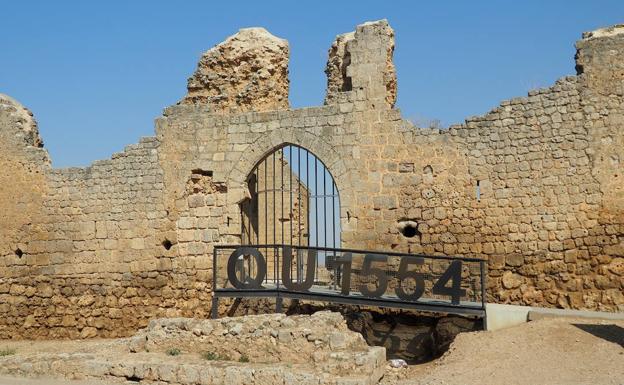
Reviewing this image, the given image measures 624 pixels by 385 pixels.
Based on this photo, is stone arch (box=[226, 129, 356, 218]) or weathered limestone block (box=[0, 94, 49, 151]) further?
weathered limestone block (box=[0, 94, 49, 151])

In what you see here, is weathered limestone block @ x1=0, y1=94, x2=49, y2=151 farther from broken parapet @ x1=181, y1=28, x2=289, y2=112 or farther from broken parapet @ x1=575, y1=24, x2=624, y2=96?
broken parapet @ x1=575, y1=24, x2=624, y2=96

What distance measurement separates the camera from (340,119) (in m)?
11.8

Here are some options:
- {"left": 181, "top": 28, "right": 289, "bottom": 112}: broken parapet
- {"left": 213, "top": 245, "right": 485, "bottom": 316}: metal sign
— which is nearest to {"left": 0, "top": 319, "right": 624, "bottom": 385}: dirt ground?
{"left": 213, "top": 245, "right": 485, "bottom": 316}: metal sign

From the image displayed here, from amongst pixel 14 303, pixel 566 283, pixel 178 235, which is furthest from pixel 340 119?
pixel 14 303

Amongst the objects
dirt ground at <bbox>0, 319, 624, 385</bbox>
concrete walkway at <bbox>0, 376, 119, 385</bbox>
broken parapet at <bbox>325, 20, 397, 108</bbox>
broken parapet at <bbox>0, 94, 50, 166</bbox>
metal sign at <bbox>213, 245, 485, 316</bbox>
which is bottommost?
concrete walkway at <bbox>0, 376, 119, 385</bbox>

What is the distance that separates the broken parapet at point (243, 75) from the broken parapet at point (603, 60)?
16.8 ft

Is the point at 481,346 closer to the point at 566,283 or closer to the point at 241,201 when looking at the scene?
the point at 566,283

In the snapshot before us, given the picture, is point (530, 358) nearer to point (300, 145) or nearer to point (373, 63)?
point (300, 145)

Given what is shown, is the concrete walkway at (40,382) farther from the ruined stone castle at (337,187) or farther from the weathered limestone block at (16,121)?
the weathered limestone block at (16,121)

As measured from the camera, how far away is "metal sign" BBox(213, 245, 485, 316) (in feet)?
31.7

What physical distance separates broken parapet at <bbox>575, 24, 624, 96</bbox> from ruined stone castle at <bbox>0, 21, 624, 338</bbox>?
0.02 m

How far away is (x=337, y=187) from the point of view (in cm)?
1170

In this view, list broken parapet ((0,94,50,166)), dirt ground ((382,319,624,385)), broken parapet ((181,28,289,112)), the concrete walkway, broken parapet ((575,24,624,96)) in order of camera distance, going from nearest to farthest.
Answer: dirt ground ((382,319,624,385)) < the concrete walkway < broken parapet ((575,24,624,96)) < broken parapet ((181,28,289,112)) < broken parapet ((0,94,50,166))

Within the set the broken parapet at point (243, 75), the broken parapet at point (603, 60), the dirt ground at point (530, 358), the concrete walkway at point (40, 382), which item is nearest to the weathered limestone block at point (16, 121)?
the broken parapet at point (243, 75)
